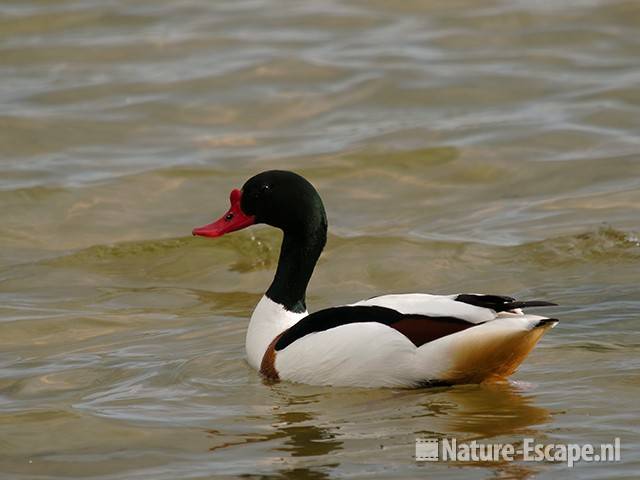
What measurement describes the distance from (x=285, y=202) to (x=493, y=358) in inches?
70.3

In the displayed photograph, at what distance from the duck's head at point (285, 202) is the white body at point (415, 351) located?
94 centimetres

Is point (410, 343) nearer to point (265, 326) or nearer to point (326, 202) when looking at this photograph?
point (265, 326)

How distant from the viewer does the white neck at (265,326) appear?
8.72 metres

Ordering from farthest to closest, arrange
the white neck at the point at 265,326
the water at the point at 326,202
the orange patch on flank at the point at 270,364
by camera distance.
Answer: the white neck at the point at 265,326 → the orange patch on flank at the point at 270,364 → the water at the point at 326,202

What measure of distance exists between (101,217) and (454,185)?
332 centimetres

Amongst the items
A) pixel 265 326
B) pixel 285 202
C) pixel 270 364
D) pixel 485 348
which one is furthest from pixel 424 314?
pixel 285 202

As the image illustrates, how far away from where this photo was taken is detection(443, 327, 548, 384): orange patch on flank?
A: 308 inches

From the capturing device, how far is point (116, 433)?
7473mm

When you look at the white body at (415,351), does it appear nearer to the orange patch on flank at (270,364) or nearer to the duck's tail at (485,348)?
the duck's tail at (485,348)

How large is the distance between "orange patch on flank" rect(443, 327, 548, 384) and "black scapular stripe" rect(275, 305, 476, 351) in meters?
0.15

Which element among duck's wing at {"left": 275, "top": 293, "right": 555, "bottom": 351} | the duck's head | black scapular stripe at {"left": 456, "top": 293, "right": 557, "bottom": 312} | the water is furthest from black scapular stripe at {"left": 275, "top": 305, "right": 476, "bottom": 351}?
the duck's head

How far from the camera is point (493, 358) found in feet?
26.0

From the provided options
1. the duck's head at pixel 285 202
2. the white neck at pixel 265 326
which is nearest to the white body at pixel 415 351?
the white neck at pixel 265 326

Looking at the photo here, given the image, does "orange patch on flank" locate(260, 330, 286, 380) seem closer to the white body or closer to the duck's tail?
the white body
